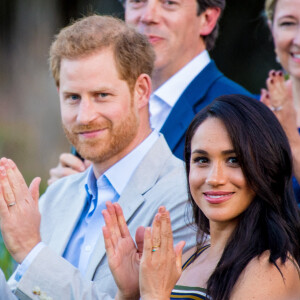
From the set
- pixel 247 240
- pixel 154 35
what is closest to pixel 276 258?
pixel 247 240

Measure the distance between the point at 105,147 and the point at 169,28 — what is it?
1.25m

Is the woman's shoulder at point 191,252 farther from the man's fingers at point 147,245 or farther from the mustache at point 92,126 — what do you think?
the mustache at point 92,126

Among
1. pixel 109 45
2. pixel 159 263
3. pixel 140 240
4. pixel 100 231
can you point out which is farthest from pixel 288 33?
pixel 159 263

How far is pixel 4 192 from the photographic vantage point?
3211 mm

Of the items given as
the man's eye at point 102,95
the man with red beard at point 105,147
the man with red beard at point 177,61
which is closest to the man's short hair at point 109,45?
the man with red beard at point 105,147

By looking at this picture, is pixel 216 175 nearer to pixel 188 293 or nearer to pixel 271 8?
pixel 188 293

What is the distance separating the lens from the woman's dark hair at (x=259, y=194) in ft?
9.52

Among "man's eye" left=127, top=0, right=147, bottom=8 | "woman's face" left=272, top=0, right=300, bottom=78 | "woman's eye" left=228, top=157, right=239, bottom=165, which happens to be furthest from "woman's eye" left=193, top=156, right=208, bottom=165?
"man's eye" left=127, top=0, right=147, bottom=8

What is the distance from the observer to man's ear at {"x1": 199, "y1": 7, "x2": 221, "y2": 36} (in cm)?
491

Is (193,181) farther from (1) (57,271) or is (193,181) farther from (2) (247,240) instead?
(1) (57,271)

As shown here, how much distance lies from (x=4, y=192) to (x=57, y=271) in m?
0.35

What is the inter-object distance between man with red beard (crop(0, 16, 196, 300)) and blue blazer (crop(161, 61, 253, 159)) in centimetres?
41

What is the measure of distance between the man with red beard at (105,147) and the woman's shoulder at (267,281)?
64cm

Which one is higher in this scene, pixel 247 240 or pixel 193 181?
pixel 193 181
